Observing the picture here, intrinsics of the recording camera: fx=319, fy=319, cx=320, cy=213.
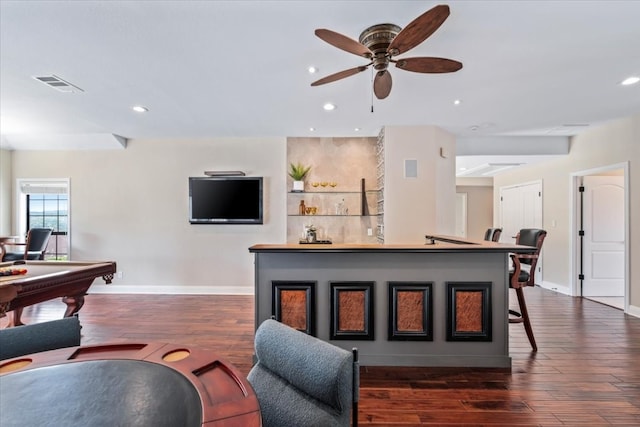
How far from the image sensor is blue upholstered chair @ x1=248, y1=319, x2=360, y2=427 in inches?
42.3

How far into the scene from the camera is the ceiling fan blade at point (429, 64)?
223 centimetres

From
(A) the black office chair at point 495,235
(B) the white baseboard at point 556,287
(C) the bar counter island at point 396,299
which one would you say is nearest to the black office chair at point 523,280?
(C) the bar counter island at point 396,299

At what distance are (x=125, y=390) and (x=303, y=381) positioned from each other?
592mm

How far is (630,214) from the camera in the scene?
440 cm

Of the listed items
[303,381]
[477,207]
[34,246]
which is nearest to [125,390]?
[303,381]

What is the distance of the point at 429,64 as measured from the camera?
229 centimetres

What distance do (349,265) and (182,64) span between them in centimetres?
234

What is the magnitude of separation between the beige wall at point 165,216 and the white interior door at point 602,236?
517 centimetres

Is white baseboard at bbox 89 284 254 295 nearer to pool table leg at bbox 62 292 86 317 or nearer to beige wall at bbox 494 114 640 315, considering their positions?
pool table leg at bbox 62 292 86 317

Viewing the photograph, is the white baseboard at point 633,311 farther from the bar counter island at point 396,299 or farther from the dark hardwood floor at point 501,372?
the bar counter island at point 396,299

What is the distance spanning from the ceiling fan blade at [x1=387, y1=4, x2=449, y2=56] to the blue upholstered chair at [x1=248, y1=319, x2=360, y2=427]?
1.75 m

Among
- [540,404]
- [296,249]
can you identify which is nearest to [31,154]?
[296,249]

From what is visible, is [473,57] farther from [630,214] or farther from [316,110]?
[630,214]

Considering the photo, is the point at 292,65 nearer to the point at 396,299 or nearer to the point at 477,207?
the point at 396,299
